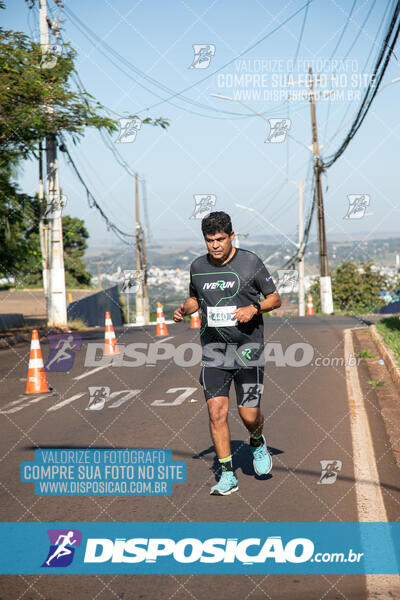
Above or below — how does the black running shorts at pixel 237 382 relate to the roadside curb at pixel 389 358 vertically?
above

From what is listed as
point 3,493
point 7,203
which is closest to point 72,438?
point 3,493

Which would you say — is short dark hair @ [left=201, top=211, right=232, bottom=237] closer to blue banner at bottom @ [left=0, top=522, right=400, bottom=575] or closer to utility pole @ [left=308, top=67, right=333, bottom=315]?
blue banner at bottom @ [left=0, top=522, right=400, bottom=575]

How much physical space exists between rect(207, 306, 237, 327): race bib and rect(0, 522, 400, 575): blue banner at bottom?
4.86 feet

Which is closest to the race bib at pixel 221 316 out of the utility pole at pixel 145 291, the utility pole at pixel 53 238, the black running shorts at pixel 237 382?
the black running shorts at pixel 237 382

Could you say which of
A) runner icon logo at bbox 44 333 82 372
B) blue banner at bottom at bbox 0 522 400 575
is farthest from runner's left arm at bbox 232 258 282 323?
runner icon logo at bbox 44 333 82 372

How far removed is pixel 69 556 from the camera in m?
4.55

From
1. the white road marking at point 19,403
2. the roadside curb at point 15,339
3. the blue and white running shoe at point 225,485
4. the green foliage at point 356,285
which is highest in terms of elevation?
the blue and white running shoe at point 225,485

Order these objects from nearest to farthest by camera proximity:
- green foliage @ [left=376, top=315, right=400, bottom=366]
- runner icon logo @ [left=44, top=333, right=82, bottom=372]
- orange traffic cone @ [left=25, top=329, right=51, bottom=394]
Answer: orange traffic cone @ [left=25, top=329, right=51, bottom=394] → green foliage @ [left=376, top=315, right=400, bottom=366] → runner icon logo @ [left=44, top=333, right=82, bottom=372]

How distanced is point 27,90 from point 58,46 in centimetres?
592

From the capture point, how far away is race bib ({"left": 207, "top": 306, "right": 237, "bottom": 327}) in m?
5.67

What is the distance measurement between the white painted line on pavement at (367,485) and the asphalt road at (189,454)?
60 mm

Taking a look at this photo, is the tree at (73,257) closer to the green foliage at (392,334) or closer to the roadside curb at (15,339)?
the roadside curb at (15,339)

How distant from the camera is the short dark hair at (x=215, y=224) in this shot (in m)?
5.66

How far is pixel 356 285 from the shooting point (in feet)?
240
